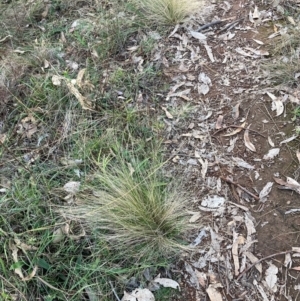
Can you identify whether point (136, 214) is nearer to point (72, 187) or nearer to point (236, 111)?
point (72, 187)

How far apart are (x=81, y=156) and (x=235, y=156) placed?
36.6 inches

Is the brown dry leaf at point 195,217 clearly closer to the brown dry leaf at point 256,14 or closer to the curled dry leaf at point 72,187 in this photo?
the curled dry leaf at point 72,187

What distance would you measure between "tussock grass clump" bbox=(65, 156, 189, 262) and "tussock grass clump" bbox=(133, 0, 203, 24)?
155 centimetres

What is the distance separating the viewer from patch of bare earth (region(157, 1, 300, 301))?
2.21 metres

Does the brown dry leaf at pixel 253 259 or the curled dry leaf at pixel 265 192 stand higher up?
the curled dry leaf at pixel 265 192

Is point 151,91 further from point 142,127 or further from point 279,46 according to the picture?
point 279,46

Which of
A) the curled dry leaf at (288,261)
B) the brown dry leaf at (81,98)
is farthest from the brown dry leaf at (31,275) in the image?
the curled dry leaf at (288,261)

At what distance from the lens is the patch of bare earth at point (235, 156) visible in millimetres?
2215

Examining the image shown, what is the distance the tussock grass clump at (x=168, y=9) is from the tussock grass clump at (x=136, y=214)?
1552 mm

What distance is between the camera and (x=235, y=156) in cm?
265

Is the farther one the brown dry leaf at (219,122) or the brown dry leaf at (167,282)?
the brown dry leaf at (219,122)

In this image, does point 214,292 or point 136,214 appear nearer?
point 214,292

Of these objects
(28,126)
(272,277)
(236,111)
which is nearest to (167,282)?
(272,277)

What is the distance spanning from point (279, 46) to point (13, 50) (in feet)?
6.52
